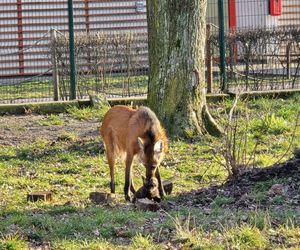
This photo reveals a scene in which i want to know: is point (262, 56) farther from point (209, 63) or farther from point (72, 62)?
point (72, 62)

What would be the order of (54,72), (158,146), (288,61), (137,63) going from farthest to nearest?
(288,61) → (137,63) → (54,72) → (158,146)

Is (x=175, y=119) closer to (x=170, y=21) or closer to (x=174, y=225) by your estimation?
(x=170, y=21)

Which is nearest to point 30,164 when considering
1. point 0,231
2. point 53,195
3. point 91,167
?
point 91,167

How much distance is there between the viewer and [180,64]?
12.6m

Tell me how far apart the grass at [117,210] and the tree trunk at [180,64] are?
0.36m

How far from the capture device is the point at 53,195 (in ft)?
31.6

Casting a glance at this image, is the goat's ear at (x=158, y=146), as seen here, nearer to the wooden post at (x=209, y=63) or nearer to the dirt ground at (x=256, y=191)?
the dirt ground at (x=256, y=191)

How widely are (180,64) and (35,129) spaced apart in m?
2.96

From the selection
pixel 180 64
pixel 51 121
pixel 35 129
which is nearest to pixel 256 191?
pixel 180 64

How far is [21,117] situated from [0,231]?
7810 mm

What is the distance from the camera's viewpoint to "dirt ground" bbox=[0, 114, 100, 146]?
1320 cm

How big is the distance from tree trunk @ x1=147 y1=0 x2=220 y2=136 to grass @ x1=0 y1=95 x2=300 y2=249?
358 mm

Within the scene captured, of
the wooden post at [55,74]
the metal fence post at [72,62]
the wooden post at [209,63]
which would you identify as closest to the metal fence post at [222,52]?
the wooden post at [209,63]

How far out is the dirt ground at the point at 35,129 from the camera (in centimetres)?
1320
